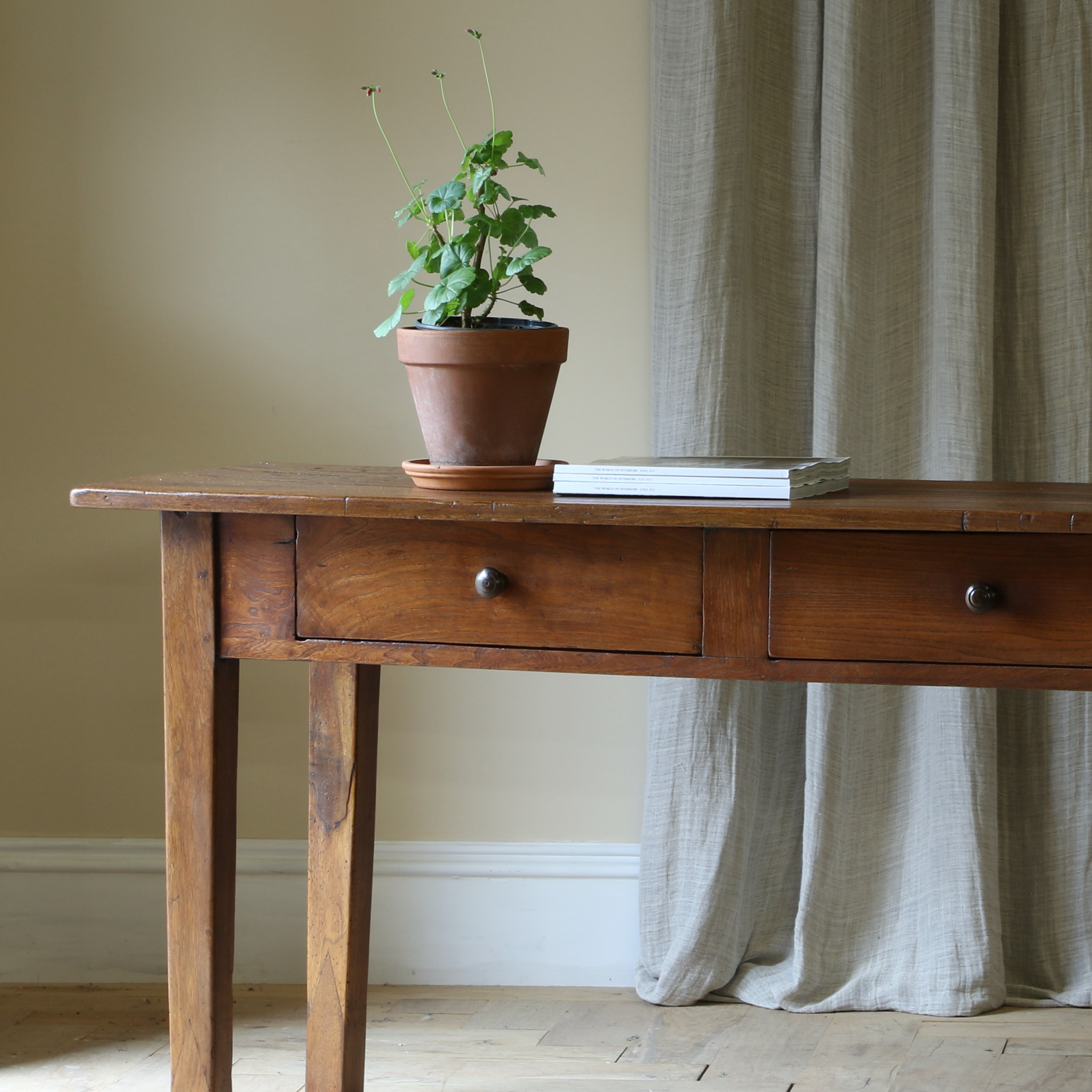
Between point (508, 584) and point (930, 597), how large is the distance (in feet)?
1.17

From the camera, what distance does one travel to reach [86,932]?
183 centimetres

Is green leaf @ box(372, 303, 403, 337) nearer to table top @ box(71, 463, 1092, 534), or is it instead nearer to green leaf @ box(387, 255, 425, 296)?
green leaf @ box(387, 255, 425, 296)

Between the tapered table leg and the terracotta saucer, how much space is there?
0.22 metres

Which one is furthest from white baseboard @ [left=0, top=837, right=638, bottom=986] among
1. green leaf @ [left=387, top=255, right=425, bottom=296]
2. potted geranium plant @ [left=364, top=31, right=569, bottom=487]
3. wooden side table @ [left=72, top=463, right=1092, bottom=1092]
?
green leaf @ [left=387, top=255, right=425, bottom=296]

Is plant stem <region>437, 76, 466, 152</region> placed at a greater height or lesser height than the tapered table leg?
greater

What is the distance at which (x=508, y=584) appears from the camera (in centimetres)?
106

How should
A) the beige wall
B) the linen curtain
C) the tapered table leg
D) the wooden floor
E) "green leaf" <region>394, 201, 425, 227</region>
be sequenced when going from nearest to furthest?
the tapered table leg
"green leaf" <region>394, 201, 425, 227</region>
the wooden floor
the linen curtain
the beige wall

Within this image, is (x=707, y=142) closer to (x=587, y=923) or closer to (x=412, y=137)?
(x=412, y=137)

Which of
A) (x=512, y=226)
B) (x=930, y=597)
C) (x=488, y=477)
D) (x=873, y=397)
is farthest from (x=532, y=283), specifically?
(x=873, y=397)

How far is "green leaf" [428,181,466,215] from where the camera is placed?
119 centimetres

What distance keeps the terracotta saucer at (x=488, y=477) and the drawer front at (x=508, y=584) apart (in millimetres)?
105

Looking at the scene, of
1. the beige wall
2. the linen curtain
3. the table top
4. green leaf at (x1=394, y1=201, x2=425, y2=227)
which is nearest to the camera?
the table top

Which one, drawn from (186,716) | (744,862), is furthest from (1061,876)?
(186,716)

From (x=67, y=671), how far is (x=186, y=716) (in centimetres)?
78
